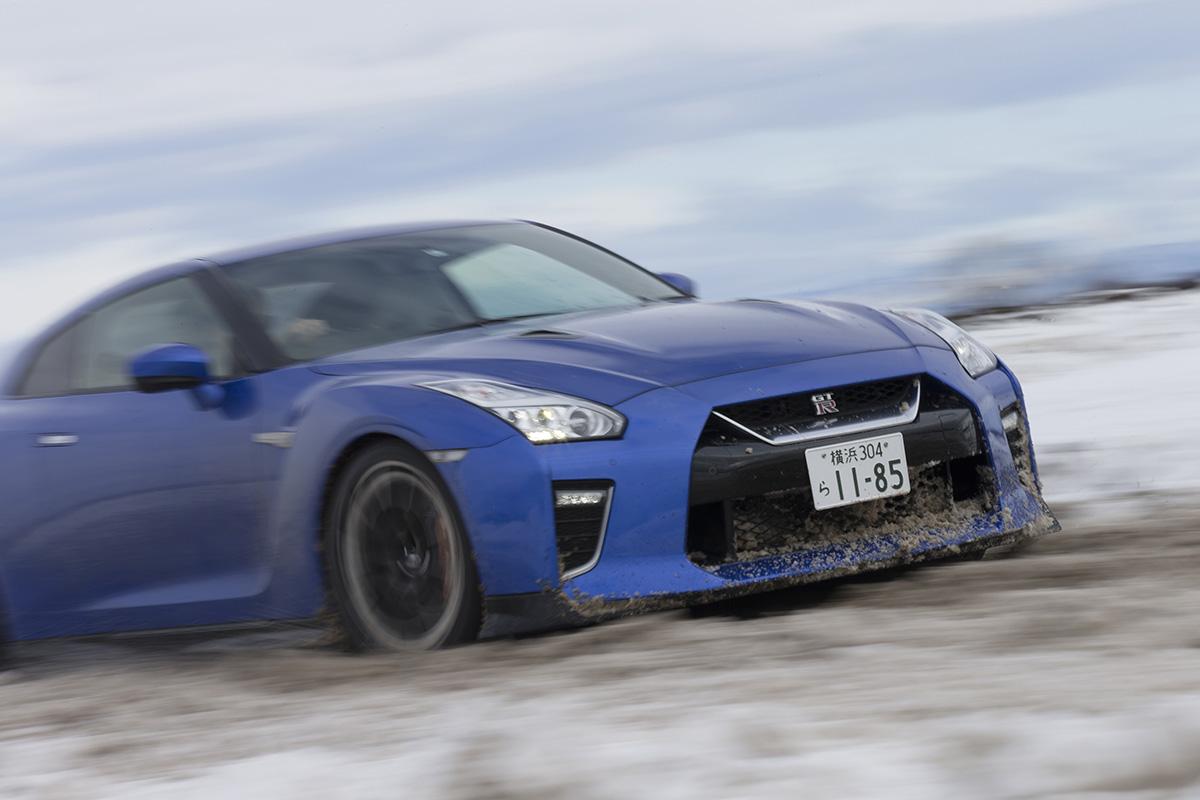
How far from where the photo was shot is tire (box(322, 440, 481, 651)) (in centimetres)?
500

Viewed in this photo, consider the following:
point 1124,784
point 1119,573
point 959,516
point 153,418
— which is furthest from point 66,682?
point 1124,784

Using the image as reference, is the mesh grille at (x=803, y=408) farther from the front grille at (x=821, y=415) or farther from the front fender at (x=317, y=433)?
the front fender at (x=317, y=433)

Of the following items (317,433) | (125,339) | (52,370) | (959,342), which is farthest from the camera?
(52,370)

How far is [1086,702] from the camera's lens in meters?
3.45

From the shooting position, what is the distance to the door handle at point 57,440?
6.30 metres

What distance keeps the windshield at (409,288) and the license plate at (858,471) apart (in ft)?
4.47

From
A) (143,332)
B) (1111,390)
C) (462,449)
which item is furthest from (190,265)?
(1111,390)

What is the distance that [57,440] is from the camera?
637cm

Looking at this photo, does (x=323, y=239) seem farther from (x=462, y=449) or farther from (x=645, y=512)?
(x=645, y=512)

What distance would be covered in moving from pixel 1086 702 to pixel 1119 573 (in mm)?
1703

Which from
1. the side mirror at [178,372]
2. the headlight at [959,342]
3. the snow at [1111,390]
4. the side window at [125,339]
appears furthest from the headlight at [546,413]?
the snow at [1111,390]

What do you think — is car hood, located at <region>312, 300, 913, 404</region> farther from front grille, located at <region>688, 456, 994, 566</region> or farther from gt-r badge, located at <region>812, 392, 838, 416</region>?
front grille, located at <region>688, 456, 994, 566</region>

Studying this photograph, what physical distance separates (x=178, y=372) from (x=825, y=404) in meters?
1.94

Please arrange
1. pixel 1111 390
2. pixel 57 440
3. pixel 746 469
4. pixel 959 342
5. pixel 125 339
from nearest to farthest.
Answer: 1. pixel 746 469
2. pixel 959 342
3. pixel 57 440
4. pixel 125 339
5. pixel 1111 390
